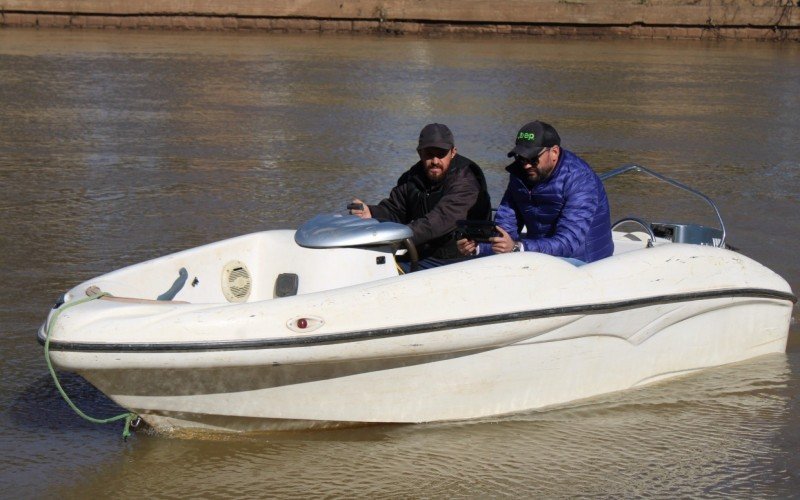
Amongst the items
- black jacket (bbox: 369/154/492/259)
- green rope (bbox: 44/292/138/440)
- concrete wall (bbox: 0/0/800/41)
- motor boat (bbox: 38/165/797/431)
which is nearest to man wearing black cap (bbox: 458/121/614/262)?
black jacket (bbox: 369/154/492/259)

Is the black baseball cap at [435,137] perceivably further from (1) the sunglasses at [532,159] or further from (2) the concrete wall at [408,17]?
(2) the concrete wall at [408,17]

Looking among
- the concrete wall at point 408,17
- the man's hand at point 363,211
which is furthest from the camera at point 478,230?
the concrete wall at point 408,17

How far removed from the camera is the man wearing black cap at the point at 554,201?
19.0 ft

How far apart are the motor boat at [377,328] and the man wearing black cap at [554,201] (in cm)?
31

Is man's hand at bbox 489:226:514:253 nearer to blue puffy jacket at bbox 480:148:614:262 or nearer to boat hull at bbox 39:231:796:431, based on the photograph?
blue puffy jacket at bbox 480:148:614:262

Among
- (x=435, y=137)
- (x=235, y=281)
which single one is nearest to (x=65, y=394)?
(x=235, y=281)

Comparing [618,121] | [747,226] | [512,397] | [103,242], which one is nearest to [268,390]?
[512,397]

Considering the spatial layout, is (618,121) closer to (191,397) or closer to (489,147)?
(489,147)

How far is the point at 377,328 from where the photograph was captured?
4.90 meters

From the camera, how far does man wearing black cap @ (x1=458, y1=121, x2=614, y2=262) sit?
5805 mm

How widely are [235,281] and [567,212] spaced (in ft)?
5.29

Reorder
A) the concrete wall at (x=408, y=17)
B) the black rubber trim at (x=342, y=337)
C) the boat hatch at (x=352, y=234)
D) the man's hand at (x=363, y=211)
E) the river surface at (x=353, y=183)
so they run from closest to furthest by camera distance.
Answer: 1. the black rubber trim at (x=342, y=337)
2. the river surface at (x=353, y=183)
3. the boat hatch at (x=352, y=234)
4. the man's hand at (x=363, y=211)
5. the concrete wall at (x=408, y=17)

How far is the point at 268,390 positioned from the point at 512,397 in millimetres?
1122

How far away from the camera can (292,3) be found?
900 inches
